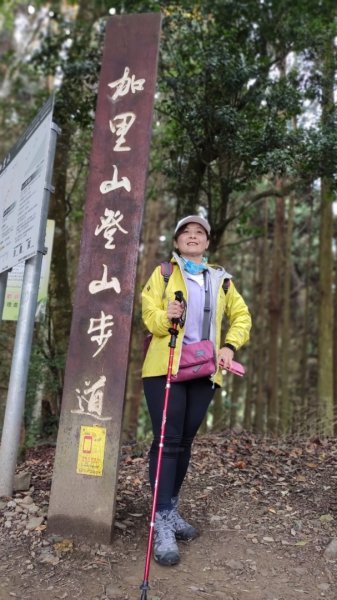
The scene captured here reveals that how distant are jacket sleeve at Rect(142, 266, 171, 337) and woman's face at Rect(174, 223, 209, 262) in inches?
9.4

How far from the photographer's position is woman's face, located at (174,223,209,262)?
328cm

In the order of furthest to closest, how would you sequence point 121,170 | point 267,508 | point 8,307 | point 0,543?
point 8,307 → point 267,508 → point 121,170 → point 0,543

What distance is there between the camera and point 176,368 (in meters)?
2.95

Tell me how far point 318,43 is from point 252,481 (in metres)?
5.64

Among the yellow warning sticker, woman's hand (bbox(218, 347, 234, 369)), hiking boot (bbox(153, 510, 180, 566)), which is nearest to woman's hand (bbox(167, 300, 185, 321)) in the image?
woman's hand (bbox(218, 347, 234, 369))

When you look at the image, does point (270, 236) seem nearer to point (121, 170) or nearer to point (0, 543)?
point (121, 170)

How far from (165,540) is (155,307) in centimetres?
138

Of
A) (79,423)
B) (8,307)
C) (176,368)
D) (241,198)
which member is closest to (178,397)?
(176,368)

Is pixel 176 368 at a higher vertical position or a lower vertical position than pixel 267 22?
lower

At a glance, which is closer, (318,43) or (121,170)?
(121,170)

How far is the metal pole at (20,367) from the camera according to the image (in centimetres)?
353

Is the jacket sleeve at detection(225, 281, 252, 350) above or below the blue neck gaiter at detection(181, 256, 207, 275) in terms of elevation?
below

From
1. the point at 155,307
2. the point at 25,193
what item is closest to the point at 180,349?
the point at 155,307

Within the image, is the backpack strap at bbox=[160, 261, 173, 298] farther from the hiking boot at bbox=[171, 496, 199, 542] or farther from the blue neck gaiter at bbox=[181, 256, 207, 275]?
the hiking boot at bbox=[171, 496, 199, 542]
